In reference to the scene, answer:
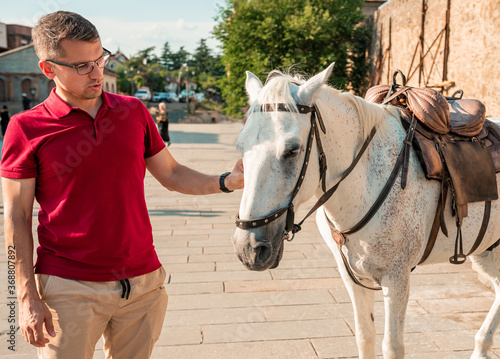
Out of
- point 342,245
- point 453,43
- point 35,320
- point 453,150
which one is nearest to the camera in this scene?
point 35,320

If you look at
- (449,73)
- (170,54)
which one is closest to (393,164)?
(449,73)

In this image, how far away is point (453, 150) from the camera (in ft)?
8.19

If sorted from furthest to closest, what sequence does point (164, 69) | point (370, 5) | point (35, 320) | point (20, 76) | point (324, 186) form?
point (164, 69) → point (20, 76) → point (370, 5) → point (324, 186) → point (35, 320)

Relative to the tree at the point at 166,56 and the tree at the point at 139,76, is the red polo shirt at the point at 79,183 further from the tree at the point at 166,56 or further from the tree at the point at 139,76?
the tree at the point at 166,56

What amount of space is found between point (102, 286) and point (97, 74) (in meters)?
0.88

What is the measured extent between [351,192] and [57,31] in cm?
150

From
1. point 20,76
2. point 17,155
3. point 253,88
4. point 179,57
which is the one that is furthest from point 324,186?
point 179,57

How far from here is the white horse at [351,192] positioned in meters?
1.80

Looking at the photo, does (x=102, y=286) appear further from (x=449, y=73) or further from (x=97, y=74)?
(x=449, y=73)

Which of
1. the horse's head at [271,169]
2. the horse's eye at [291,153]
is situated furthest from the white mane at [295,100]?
the horse's eye at [291,153]

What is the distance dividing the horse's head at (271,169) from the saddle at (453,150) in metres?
0.84

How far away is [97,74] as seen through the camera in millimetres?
1833

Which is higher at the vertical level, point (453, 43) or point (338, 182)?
point (453, 43)

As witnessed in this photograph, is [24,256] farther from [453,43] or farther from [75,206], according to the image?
[453,43]
